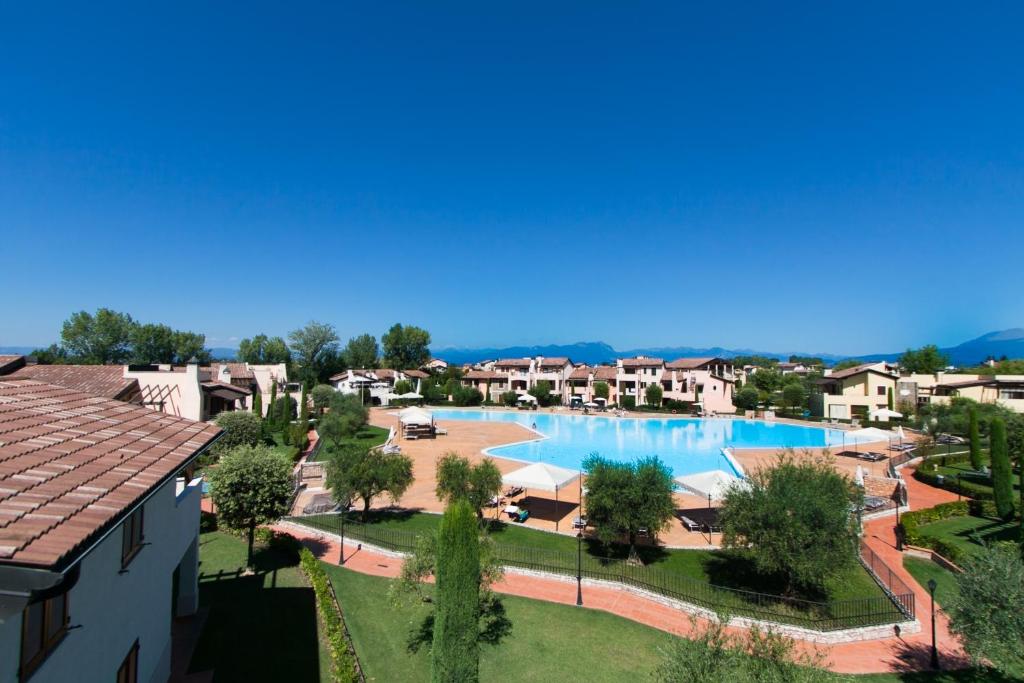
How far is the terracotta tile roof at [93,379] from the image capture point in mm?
23594

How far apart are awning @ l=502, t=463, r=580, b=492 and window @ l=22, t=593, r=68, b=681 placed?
51.9 feet

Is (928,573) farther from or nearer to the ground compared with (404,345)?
nearer to the ground

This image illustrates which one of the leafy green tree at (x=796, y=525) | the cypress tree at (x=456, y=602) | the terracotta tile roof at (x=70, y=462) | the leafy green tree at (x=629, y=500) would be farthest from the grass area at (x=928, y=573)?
the terracotta tile roof at (x=70, y=462)

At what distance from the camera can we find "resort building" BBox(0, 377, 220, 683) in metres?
3.69

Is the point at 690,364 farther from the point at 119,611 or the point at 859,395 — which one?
the point at 119,611

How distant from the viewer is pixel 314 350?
264ft

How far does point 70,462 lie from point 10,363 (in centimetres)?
2127

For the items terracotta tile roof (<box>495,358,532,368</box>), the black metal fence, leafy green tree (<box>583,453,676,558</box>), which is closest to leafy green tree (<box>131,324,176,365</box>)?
terracotta tile roof (<box>495,358,532,368</box>)

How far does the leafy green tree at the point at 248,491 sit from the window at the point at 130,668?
8.51 metres

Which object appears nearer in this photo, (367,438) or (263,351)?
(367,438)

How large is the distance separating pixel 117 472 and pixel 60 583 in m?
2.42

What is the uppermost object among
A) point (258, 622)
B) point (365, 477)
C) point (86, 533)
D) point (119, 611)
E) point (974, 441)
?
point (86, 533)

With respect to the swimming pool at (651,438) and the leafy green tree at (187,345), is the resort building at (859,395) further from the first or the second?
the leafy green tree at (187,345)

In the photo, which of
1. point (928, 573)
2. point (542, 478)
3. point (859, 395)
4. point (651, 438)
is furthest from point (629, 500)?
point (859, 395)
